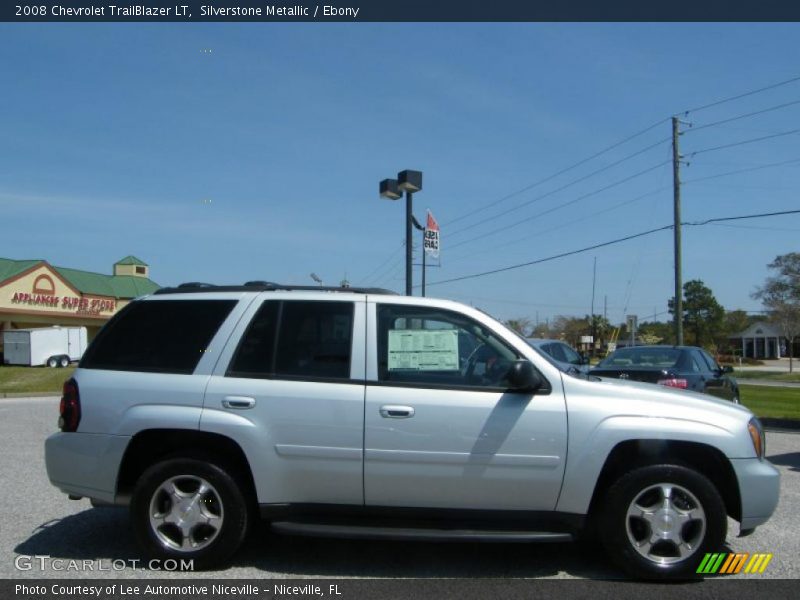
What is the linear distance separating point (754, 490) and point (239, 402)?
3456 millimetres

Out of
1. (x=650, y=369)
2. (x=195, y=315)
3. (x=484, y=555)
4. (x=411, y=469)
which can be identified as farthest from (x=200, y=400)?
(x=650, y=369)

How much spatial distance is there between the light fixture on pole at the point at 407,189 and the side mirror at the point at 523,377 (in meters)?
8.74

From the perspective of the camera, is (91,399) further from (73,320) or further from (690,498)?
(73,320)

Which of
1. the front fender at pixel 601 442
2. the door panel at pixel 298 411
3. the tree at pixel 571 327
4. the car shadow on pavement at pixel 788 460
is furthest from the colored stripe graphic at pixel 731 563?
the tree at pixel 571 327

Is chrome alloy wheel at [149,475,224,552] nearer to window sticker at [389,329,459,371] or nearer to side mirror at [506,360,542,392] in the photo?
window sticker at [389,329,459,371]

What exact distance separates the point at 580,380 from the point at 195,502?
8.90ft

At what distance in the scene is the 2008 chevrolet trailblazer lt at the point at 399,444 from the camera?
4816mm

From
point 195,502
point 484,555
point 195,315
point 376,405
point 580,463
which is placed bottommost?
point 484,555

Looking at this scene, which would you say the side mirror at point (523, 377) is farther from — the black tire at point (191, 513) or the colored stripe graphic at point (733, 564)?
the black tire at point (191, 513)

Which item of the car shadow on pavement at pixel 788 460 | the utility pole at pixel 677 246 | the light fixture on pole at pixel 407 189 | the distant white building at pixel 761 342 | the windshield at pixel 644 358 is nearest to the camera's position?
the car shadow on pavement at pixel 788 460

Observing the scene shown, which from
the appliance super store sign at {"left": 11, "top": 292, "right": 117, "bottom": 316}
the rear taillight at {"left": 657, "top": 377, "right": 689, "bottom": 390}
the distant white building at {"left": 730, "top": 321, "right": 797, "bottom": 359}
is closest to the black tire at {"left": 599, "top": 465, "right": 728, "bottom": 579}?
the rear taillight at {"left": 657, "top": 377, "right": 689, "bottom": 390}

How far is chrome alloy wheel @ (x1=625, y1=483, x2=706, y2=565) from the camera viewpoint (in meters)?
4.82

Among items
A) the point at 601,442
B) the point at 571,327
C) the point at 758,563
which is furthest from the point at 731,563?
the point at 571,327

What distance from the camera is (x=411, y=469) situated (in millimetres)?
4824
